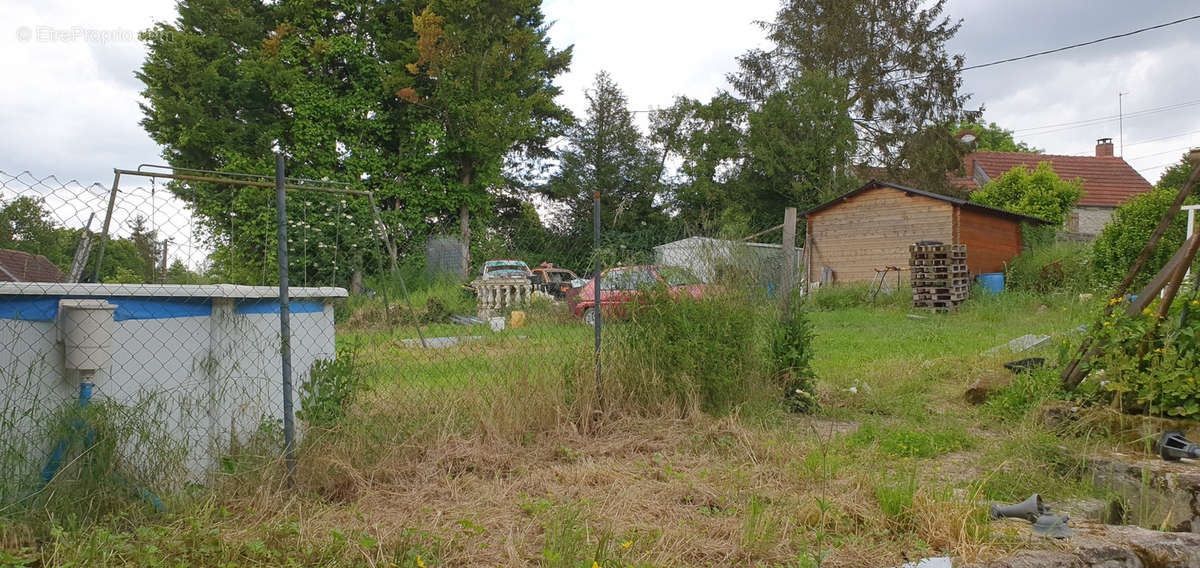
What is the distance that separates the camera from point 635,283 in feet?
18.8

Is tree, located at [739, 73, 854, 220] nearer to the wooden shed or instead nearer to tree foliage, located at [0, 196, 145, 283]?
the wooden shed

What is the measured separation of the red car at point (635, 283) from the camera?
5.71 m

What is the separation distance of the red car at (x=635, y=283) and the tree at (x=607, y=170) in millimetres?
25891

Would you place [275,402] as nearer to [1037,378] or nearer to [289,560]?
[289,560]

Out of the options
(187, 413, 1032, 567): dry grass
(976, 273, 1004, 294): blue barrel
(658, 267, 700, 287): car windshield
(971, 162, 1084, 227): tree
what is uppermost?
(971, 162, 1084, 227): tree

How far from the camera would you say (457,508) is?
3.65 metres

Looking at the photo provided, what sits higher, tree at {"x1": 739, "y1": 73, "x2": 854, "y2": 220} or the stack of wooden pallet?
tree at {"x1": 739, "y1": 73, "x2": 854, "y2": 220}

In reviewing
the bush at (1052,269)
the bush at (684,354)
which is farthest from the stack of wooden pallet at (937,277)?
the bush at (684,354)

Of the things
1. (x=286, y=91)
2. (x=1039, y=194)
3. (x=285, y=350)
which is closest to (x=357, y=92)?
(x=286, y=91)

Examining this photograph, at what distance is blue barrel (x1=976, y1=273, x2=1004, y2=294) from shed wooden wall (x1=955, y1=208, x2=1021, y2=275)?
500 mm

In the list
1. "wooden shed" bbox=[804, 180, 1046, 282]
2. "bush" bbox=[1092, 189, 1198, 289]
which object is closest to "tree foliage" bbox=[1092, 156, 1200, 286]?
"bush" bbox=[1092, 189, 1198, 289]

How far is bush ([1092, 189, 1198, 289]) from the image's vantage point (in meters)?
13.8

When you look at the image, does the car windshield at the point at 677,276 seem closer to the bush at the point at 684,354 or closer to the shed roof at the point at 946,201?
the bush at the point at 684,354

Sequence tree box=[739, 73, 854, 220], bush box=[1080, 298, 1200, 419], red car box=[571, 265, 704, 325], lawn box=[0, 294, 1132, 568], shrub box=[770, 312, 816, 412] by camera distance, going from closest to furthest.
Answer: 1. lawn box=[0, 294, 1132, 568]
2. bush box=[1080, 298, 1200, 419]
3. red car box=[571, 265, 704, 325]
4. shrub box=[770, 312, 816, 412]
5. tree box=[739, 73, 854, 220]
